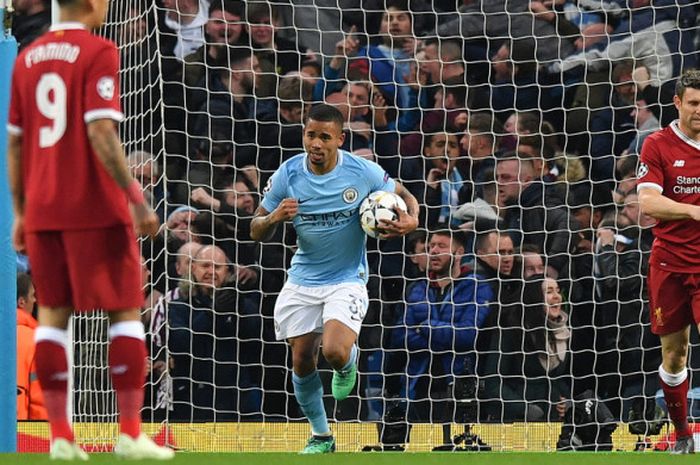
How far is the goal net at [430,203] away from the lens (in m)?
10.6

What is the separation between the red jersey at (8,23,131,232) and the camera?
5.45m

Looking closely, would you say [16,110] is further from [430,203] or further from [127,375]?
[430,203]

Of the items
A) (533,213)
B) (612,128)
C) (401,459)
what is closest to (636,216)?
(612,128)

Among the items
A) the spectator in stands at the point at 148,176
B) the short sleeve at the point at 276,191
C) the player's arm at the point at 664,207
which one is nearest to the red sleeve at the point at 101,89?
the short sleeve at the point at 276,191

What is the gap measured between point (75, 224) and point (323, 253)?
2934mm

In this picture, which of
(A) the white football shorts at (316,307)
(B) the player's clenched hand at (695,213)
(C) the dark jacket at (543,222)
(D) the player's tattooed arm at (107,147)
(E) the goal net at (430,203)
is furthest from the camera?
(C) the dark jacket at (543,222)

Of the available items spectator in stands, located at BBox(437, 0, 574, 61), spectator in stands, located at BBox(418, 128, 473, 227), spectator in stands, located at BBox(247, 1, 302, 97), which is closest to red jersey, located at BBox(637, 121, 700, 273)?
spectator in stands, located at BBox(418, 128, 473, 227)

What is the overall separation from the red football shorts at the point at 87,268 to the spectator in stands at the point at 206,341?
496 cm

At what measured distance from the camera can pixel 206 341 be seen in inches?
421

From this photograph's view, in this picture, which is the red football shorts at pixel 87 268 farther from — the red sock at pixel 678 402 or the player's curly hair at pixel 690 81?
the red sock at pixel 678 402

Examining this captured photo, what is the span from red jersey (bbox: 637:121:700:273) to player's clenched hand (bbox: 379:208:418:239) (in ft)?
4.12

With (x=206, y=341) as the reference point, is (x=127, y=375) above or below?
above

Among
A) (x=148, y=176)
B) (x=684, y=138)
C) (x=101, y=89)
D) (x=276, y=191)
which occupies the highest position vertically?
(x=101, y=89)

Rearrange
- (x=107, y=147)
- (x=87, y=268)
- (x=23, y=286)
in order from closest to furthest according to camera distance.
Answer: (x=107, y=147), (x=87, y=268), (x=23, y=286)
